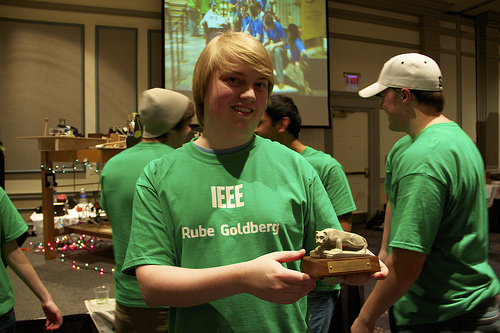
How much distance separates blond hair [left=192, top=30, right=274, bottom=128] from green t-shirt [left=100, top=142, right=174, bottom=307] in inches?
37.5

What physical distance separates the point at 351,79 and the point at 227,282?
7.94 meters

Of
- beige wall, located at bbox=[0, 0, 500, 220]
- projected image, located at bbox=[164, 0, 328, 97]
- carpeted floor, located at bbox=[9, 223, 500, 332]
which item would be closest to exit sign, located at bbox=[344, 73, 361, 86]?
beige wall, located at bbox=[0, 0, 500, 220]

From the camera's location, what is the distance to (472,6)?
900cm

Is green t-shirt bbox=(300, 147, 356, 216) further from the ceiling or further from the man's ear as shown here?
the ceiling

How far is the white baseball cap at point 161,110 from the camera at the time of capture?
1.83 m

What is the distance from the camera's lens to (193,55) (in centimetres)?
664

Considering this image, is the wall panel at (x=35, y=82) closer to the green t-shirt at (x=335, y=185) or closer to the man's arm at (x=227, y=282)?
the green t-shirt at (x=335, y=185)

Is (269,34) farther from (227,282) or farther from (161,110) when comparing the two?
(227,282)

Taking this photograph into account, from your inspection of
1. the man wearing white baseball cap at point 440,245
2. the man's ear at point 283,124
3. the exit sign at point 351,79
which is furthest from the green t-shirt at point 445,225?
the exit sign at point 351,79

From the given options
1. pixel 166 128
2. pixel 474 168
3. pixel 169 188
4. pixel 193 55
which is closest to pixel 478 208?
pixel 474 168

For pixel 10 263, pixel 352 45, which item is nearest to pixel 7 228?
pixel 10 263

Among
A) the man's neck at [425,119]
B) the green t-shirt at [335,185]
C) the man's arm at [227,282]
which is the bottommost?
the man's arm at [227,282]

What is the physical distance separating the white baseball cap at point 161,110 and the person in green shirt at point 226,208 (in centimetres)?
89

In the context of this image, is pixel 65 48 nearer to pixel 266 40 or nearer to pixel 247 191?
pixel 266 40
